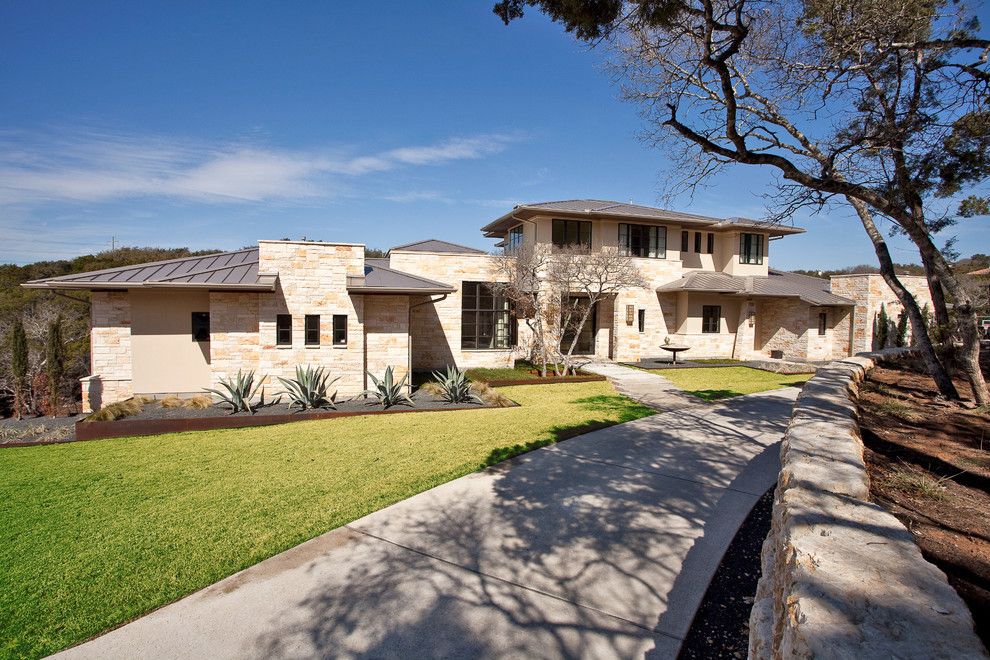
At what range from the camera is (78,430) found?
11.4 m

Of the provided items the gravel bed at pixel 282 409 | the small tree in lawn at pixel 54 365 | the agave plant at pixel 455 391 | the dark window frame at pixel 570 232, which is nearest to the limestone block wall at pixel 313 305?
the gravel bed at pixel 282 409

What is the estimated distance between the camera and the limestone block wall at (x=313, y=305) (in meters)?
14.5

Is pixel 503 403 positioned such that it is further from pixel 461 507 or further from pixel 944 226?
pixel 944 226

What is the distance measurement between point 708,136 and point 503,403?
8339mm

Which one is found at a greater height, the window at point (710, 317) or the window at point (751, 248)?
the window at point (751, 248)

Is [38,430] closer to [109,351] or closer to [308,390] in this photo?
[109,351]

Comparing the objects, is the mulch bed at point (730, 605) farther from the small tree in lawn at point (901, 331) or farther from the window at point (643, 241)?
the small tree in lawn at point (901, 331)

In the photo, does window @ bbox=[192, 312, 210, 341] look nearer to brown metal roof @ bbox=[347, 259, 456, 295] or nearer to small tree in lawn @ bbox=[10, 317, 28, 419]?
brown metal roof @ bbox=[347, 259, 456, 295]

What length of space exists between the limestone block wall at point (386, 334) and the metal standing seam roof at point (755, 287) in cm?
1288

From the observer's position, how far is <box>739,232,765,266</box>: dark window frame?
24.8m

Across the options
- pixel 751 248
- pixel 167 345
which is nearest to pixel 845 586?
pixel 167 345

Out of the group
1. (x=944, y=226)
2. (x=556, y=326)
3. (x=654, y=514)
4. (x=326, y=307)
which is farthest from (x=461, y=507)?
(x=556, y=326)

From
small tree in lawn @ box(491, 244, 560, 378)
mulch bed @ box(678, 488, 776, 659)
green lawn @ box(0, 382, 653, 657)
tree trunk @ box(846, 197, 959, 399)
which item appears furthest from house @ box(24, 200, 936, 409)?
mulch bed @ box(678, 488, 776, 659)

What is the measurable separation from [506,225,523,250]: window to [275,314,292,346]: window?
11681mm
